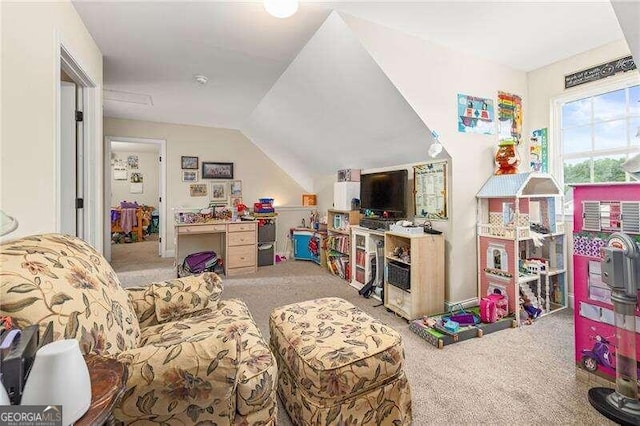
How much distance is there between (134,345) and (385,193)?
2.67 meters

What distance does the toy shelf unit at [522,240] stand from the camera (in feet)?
8.14

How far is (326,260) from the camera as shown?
14.2 ft

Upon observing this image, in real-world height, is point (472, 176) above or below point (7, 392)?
above

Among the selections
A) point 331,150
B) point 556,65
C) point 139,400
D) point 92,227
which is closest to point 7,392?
point 139,400

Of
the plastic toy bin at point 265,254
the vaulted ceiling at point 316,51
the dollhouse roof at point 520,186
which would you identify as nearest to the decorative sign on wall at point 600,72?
the vaulted ceiling at point 316,51

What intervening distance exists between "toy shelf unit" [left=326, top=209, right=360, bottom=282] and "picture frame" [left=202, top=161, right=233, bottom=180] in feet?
6.83

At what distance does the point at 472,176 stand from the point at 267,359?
251 cm

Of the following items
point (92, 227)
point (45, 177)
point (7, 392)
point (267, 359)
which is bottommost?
point (267, 359)

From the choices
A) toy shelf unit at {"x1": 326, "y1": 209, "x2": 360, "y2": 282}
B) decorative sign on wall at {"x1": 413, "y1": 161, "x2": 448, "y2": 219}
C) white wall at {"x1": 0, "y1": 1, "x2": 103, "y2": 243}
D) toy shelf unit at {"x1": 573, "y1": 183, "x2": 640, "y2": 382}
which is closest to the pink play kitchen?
toy shelf unit at {"x1": 573, "y1": 183, "x2": 640, "y2": 382}

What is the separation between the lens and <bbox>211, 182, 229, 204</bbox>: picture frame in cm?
499

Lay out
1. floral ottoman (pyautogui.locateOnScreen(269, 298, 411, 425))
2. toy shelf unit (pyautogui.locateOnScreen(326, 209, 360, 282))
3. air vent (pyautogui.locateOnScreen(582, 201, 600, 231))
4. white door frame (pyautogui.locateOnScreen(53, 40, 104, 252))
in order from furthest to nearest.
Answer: toy shelf unit (pyautogui.locateOnScreen(326, 209, 360, 282)), white door frame (pyautogui.locateOnScreen(53, 40, 104, 252)), air vent (pyautogui.locateOnScreen(582, 201, 600, 231)), floral ottoman (pyautogui.locateOnScreen(269, 298, 411, 425))

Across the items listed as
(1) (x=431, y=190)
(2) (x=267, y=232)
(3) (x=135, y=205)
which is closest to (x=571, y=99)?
(1) (x=431, y=190)

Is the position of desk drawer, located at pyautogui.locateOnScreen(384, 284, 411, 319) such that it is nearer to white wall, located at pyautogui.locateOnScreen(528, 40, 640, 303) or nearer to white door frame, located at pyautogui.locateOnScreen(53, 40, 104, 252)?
white wall, located at pyautogui.locateOnScreen(528, 40, 640, 303)

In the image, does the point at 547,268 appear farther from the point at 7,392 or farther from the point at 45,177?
the point at 45,177
